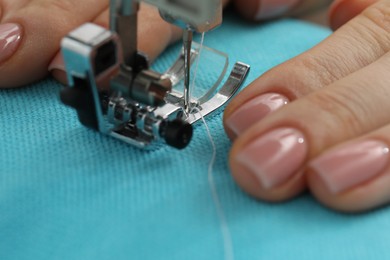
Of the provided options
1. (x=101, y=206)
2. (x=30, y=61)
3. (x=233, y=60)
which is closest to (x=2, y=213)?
(x=101, y=206)

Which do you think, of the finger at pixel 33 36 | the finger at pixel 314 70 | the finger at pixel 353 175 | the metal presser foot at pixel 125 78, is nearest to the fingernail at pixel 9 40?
the finger at pixel 33 36

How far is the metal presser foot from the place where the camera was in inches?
20.7

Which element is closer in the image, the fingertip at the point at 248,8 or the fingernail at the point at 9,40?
the fingernail at the point at 9,40

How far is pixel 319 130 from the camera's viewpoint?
551 millimetres

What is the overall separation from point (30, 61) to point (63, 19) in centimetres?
7

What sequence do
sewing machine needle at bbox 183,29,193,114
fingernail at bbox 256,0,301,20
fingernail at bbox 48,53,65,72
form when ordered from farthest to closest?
fingernail at bbox 256,0,301,20
fingernail at bbox 48,53,65,72
sewing machine needle at bbox 183,29,193,114

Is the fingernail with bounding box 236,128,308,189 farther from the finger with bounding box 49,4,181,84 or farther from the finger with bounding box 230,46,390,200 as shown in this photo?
the finger with bounding box 49,4,181,84

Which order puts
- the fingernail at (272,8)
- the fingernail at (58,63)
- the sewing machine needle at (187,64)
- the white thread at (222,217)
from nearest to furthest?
1. the white thread at (222,217)
2. the sewing machine needle at (187,64)
3. the fingernail at (58,63)
4. the fingernail at (272,8)

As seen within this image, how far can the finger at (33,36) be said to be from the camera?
70cm

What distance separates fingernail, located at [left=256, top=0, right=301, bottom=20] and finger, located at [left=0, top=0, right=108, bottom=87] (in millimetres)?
266

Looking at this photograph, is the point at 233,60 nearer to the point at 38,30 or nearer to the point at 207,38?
the point at 207,38

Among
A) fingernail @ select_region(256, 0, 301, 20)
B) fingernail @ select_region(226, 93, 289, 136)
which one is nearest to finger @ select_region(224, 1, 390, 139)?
fingernail @ select_region(226, 93, 289, 136)

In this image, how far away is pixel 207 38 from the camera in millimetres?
877

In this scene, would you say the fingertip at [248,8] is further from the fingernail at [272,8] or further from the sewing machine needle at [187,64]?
the sewing machine needle at [187,64]
